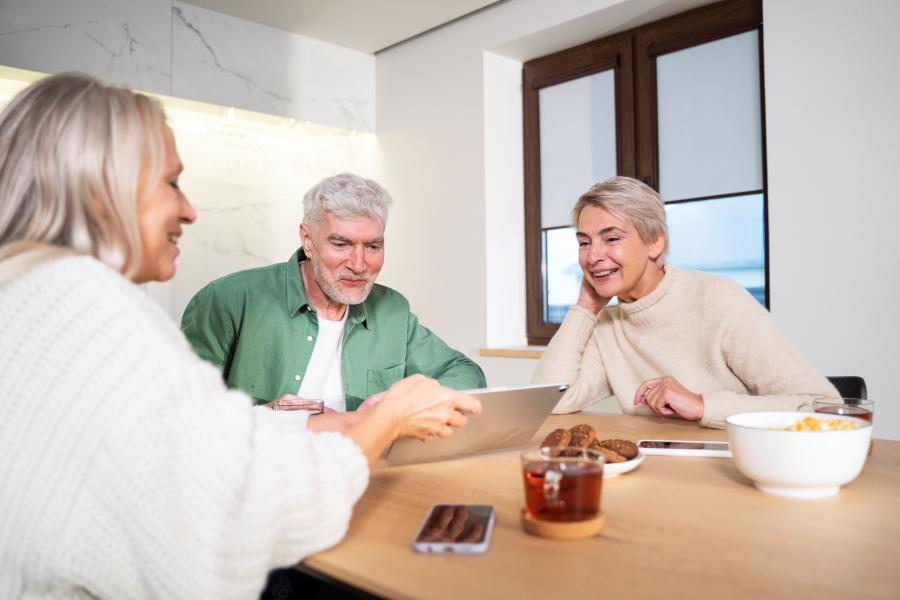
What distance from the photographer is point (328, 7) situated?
3.79 metres

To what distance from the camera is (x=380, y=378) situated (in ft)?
6.94

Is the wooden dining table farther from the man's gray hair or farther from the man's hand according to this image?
the man's gray hair

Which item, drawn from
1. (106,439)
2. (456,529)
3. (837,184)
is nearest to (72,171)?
(106,439)

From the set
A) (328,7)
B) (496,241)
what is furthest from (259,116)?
(496,241)

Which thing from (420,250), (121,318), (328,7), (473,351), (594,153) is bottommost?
(473,351)

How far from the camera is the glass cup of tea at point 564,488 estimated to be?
2.83 ft

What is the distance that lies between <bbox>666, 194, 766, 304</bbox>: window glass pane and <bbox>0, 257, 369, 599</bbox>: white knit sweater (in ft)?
9.10

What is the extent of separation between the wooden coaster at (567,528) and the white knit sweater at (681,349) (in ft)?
2.67

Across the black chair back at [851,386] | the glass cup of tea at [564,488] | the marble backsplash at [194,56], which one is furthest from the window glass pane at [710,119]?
the glass cup of tea at [564,488]

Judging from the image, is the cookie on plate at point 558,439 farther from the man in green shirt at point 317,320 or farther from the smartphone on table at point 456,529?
the man in green shirt at point 317,320

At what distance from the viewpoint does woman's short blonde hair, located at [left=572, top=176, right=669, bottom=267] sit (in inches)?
80.5

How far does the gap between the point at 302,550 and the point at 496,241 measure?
10.5 ft

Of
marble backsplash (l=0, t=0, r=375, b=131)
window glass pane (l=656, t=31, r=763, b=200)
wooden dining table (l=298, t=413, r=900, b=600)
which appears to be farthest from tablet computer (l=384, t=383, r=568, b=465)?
marble backsplash (l=0, t=0, r=375, b=131)

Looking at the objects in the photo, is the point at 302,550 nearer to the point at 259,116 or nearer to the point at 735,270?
the point at 735,270
